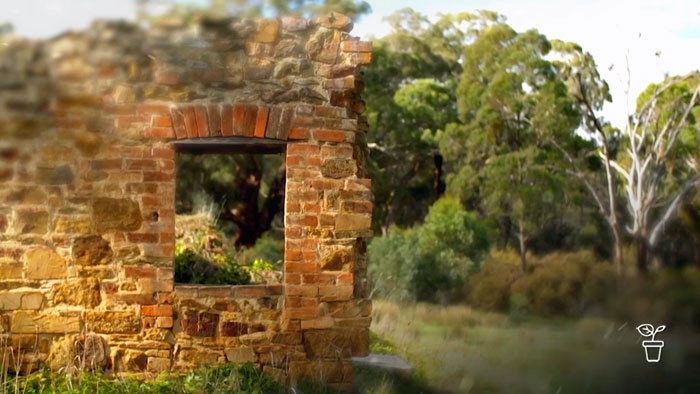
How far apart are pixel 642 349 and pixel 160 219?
1042 cm

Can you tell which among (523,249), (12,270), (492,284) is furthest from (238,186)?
(12,270)

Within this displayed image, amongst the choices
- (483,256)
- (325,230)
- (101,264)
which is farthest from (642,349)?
(101,264)

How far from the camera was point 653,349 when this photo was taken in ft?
48.7

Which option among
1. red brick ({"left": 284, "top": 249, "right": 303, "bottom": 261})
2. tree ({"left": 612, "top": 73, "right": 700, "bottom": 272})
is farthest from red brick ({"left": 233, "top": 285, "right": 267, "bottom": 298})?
tree ({"left": 612, "top": 73, "right": 700, "bottom": 272})

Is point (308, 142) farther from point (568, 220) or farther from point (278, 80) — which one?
point (568, 220)

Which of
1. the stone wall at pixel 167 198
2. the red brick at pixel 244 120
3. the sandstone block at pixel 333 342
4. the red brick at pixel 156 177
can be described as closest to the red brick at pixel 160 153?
the stone wall at pixel 167 198

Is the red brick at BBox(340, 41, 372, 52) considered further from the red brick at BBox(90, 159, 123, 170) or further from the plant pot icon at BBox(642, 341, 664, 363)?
the plant pot icon at BBox(642, 341, 664, 363)

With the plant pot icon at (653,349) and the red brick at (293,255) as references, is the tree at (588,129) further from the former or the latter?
the red brick at (293,255)

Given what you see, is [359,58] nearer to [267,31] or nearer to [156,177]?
[267,31]

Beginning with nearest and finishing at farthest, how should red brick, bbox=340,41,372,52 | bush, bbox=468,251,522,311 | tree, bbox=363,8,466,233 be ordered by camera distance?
red brick, bbox=340,41,372,52 < bush, bbox=468,251,522,311 < tree, bbox=363,8,466,233

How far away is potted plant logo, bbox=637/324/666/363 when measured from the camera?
47.1ft

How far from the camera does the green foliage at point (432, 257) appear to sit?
708 inches

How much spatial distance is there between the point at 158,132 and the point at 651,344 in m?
10.7

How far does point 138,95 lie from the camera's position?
6.78 metres
